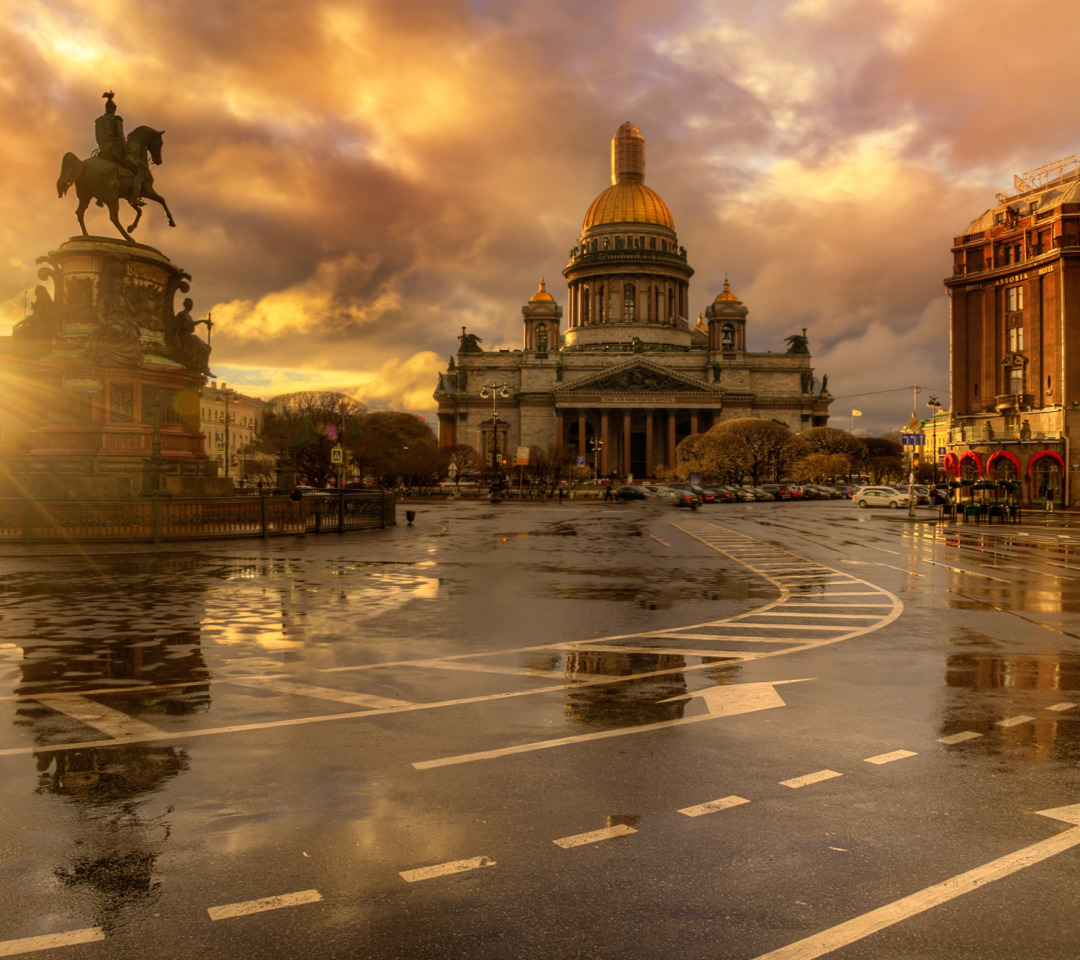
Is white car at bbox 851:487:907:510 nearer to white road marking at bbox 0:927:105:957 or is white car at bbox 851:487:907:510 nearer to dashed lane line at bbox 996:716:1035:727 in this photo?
dashed lane line at bbox 996:716:1035:727

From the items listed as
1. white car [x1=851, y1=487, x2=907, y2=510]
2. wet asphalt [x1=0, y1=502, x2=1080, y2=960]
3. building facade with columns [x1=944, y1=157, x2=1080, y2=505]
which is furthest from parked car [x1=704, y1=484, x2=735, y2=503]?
wet asphalt [x1=0, y1=502, x2=1080, y2=960]

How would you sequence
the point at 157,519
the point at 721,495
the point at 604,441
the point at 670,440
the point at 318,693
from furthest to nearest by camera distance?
the point at 670,440, the point at 604,441, the point at 721,495, the point at 157,519, the point at 318,693

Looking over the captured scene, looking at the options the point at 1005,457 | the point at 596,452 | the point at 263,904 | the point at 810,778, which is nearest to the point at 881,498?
the point at 1005,457

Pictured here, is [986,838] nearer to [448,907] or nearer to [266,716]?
[448,907]

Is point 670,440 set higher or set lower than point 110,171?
lower

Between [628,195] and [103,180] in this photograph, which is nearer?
[103,180]

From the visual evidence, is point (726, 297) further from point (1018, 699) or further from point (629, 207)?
point (1018, 699)

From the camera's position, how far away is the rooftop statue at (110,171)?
3117 cm

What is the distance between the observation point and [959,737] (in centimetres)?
784

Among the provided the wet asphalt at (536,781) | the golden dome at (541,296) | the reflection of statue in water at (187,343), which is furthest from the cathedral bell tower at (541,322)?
the wet asphalt at (536,781)

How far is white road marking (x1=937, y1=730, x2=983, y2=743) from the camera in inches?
305

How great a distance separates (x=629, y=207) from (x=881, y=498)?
3517 inches

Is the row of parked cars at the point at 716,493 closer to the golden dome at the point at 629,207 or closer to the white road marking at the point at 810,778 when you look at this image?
the white road marking at the point at 810,778

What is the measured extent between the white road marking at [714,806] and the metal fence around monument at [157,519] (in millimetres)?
23652
